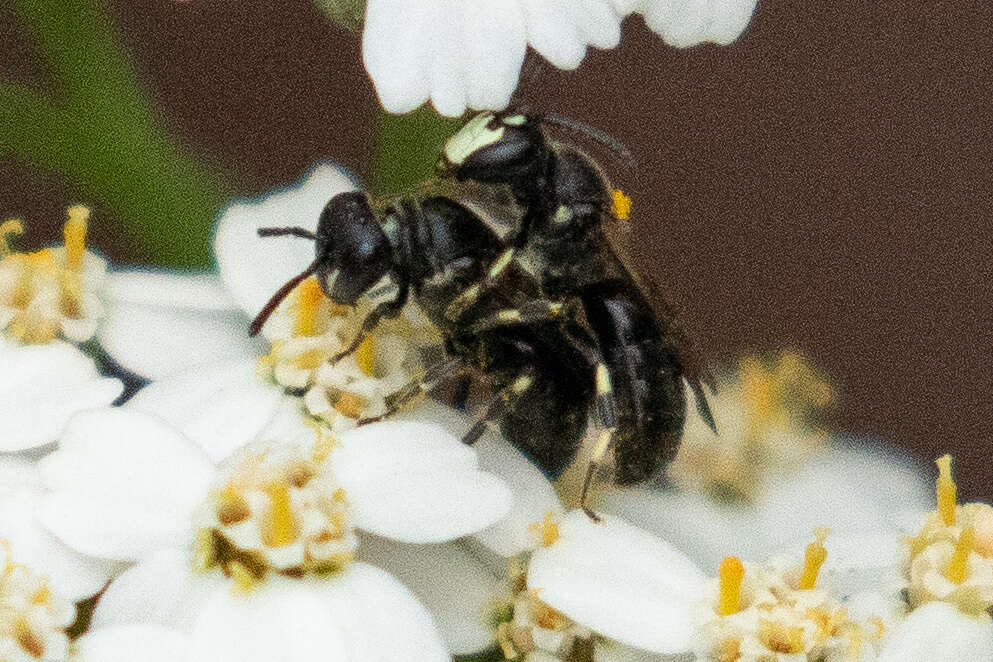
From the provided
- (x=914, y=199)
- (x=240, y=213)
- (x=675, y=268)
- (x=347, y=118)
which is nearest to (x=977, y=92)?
(x=914, y=199)

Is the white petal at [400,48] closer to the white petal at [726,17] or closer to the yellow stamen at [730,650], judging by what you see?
the white petal at [726,17]

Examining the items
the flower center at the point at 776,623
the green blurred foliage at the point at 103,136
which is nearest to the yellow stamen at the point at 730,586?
the flower center at the point at 776,623

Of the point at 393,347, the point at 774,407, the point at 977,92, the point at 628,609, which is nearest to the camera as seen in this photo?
the point at 628,609

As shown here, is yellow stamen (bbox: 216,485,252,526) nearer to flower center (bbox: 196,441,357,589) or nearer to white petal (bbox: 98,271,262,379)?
flower center (bbox: 196,441,357,589)

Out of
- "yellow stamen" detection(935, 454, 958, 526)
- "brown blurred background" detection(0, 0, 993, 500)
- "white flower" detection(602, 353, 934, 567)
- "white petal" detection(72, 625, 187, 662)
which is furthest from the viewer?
"brown blurred background" detection(0, 0, 993, 500)

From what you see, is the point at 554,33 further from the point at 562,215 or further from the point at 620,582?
the point at 620,582

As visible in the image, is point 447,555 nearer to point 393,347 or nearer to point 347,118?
point 393,347

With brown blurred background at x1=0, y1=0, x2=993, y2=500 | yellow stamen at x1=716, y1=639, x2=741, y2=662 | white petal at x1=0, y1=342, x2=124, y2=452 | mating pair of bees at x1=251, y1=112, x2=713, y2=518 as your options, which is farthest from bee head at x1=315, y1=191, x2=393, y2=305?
brown blurred background at x1=0, y1=0, x2=993, y2=500
